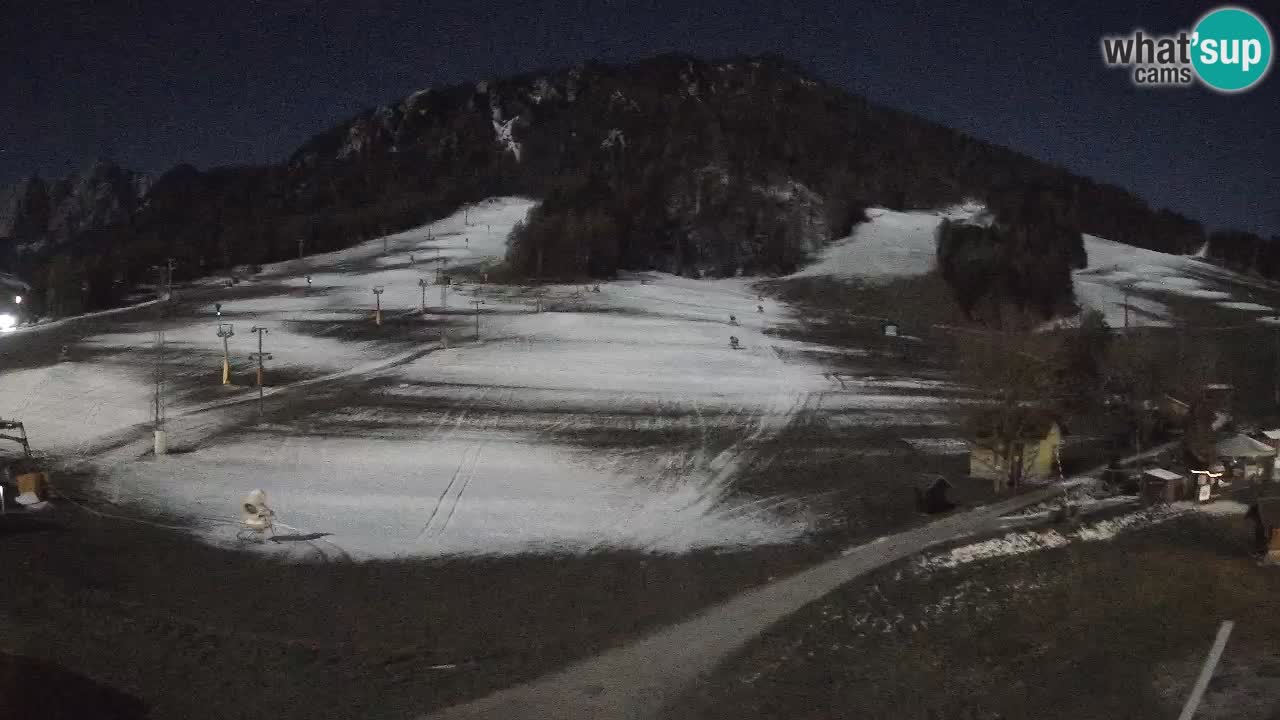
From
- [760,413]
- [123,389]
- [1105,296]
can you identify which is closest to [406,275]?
[123,389]

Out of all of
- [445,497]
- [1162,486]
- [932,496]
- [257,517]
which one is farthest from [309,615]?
[1162,486]

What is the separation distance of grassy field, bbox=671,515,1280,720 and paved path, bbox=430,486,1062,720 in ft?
1.32

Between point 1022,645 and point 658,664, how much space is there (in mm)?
5861

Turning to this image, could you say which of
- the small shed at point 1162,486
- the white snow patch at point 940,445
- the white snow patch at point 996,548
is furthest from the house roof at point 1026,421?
the white snow patch at point 996,548

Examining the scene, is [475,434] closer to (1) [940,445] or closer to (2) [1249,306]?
(1) [940,445]

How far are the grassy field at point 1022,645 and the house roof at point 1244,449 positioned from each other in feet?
29.2

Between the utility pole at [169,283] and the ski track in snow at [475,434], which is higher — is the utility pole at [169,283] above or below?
above

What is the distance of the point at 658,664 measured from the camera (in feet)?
42.0

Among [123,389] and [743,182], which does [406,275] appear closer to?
[123,389]

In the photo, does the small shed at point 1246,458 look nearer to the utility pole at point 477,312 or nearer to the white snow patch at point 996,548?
the white snow patch at point 996,548

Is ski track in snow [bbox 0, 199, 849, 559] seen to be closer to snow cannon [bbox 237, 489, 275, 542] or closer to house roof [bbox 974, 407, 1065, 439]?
snow cannon [bbox 237, 489, 275, 542]

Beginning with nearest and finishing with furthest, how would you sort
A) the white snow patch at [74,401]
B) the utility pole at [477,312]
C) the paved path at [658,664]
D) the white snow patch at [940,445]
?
the paved path at [658,664], the white snow patch at [940,445], the white snow patch at [74,401], the utility pole at [477,312]

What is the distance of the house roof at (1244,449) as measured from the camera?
2653 centimetres

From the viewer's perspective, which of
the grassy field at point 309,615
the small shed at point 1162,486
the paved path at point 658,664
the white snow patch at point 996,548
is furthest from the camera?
the small shed at point 1162,486
